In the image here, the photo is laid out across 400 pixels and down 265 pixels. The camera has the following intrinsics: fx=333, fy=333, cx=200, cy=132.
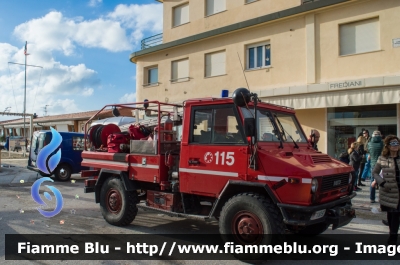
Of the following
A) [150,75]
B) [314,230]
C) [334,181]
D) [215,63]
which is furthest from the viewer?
[150,75]

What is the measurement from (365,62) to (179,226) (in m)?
8.80

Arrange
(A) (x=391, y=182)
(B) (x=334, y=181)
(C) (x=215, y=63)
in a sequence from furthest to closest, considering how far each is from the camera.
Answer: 1. (C) (x=215, y=63)
2. (A) (x=391, y=182)
3. (B) (x=334, y=181)

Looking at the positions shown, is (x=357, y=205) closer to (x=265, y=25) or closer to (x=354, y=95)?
(x=354, y=95)

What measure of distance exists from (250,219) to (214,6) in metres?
13.4

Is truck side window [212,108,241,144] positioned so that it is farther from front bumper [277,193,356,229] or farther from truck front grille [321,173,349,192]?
truck front grille [321,173,349,192]

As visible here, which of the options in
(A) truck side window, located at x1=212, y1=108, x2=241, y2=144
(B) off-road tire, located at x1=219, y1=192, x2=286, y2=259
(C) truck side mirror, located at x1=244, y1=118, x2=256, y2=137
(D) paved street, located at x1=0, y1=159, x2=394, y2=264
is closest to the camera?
(B) off-road tire, located at x1=219, y1=192, x2=286, y2=259

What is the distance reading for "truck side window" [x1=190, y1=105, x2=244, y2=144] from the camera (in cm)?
489

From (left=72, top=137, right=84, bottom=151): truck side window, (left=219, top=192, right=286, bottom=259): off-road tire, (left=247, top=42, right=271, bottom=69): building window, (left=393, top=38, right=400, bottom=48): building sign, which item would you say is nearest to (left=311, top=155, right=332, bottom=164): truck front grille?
(left=219, top=192, right=286, bottom=259): off-road tire

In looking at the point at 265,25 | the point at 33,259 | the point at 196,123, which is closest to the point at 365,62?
the point at 265,25

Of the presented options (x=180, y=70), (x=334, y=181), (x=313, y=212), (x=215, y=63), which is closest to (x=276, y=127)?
(x=334, y=181)

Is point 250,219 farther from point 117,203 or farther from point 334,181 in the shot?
point 117,203

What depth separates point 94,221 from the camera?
22.2 ft

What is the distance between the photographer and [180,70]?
1697cm

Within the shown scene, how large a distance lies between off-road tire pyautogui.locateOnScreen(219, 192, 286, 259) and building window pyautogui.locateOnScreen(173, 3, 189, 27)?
14.1 metres
